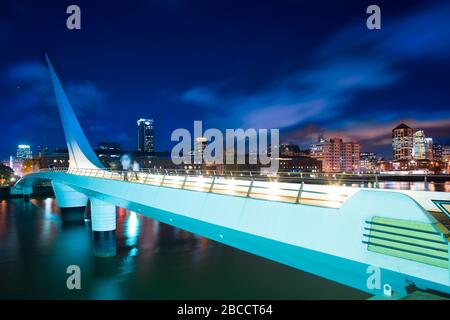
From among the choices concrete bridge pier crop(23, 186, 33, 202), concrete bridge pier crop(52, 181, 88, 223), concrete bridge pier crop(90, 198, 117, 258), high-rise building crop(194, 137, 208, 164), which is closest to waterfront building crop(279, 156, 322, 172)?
high-rise building crop(194, 137, 208, 164)

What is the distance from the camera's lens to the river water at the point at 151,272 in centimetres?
1939

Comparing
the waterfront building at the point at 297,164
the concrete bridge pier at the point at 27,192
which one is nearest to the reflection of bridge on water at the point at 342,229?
the concrete bridge pier at the point at 27,192

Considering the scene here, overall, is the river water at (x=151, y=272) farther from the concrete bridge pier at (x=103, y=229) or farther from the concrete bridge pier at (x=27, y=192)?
the concrete bridge pier at (x=27, y=192)

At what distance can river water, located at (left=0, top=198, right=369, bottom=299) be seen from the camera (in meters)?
19.4

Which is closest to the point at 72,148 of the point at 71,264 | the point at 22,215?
the point at 22,215

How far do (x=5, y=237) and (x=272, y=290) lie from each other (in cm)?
3139

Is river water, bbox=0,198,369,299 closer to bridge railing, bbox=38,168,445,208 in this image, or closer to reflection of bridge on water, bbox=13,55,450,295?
bridge railing, bbox=38,168,445,208

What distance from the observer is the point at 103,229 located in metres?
27.7

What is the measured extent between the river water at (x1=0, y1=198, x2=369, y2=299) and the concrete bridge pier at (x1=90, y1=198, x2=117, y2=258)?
2.67 feet

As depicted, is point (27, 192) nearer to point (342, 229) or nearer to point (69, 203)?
point (69, 203)

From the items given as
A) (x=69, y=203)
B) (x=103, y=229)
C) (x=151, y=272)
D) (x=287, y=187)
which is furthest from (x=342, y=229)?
(x=69, y=203)

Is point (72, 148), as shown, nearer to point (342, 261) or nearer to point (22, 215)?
point (22, 215)

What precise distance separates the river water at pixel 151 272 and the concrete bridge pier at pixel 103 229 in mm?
813

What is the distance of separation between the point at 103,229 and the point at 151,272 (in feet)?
24.5
